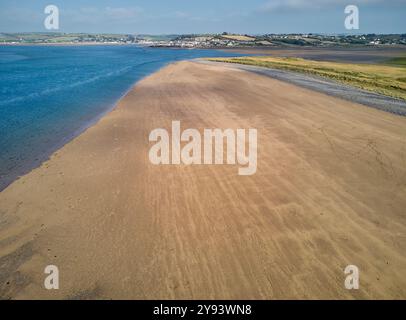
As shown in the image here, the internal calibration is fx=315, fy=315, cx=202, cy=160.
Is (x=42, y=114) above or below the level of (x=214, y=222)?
above

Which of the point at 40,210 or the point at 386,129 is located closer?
the point at 40,210

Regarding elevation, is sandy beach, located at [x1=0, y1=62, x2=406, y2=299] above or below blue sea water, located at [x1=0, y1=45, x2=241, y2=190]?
below

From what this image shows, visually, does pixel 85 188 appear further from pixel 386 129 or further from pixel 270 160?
pixel 386 129

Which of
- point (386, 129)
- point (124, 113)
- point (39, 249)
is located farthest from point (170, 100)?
point (39, 249)

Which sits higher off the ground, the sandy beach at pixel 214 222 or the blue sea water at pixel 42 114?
the blue sea water at pixel 42 114

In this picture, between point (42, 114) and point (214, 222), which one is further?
point (42, 114)

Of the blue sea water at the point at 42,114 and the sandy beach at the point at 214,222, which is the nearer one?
the sandy beach at the point at 214,222
